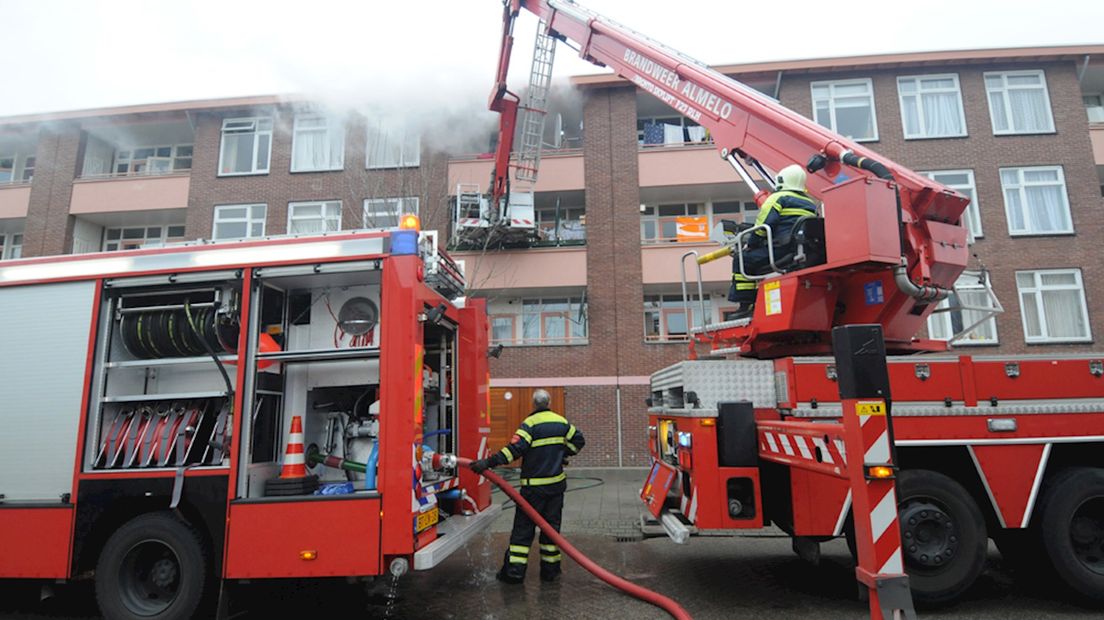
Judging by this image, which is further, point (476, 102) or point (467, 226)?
point (476, 102)

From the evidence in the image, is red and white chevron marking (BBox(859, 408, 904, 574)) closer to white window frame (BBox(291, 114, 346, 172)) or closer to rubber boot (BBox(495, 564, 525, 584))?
rubber boot (BBox(495, 564, 525, 584))

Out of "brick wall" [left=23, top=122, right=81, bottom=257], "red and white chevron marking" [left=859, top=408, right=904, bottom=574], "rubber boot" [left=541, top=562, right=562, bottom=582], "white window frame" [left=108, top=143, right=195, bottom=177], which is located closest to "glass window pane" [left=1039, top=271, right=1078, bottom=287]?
"rubber boot" [left=541, top=562, right=562, bottom=582]

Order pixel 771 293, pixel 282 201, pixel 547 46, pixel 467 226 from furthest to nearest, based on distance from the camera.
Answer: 1. pixel 282 201
2. pixel 467 226
3. pixel 547 46
4. pixel 771 293

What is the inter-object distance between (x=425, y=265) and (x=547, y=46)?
7763 mm

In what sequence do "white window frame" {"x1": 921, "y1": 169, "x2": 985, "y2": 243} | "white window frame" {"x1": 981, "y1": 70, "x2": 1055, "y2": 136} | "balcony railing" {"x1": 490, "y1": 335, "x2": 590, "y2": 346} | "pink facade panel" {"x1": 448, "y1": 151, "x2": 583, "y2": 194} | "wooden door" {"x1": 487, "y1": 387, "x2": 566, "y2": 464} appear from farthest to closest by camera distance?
1. "pink facade panel" {"x1": 448, "y1": 151, "x2": 583, "y2": 194}
2. "white window frame" {"x1": 981, "y1": 70, "x2": 1055, "y2": 136}
3. "white window frame" {"x1": 921, "y1": 169, "x2": 985, "y2": 243}
4. "balcony railing" {"x1": 490, "y1": 335, "x2": 590, "y2": 346}
5. "wooden door" {"x1": 487, "y1": 387, "x2": 566, "y2": 464}

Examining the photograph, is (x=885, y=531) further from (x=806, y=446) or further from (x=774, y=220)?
(x=774, y=220)

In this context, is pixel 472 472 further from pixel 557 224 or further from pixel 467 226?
pixel 557 224

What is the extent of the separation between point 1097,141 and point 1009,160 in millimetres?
2480

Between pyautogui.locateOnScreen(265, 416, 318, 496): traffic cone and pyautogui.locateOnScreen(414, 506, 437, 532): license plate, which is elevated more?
pyautogui.locateOnScreen(265, 416, 318, 496): traffic cone

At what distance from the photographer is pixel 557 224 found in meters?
16.6

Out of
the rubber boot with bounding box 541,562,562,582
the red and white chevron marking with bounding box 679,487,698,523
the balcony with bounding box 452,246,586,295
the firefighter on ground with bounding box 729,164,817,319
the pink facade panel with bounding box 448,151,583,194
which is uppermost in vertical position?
the pink facade panel with bounding box 448,151,583,194

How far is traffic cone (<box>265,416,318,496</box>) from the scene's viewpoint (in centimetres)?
423

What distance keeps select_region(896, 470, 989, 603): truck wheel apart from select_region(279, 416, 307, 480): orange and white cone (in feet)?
14.0

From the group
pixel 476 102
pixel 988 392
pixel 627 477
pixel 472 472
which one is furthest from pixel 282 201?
pixel 988 392
